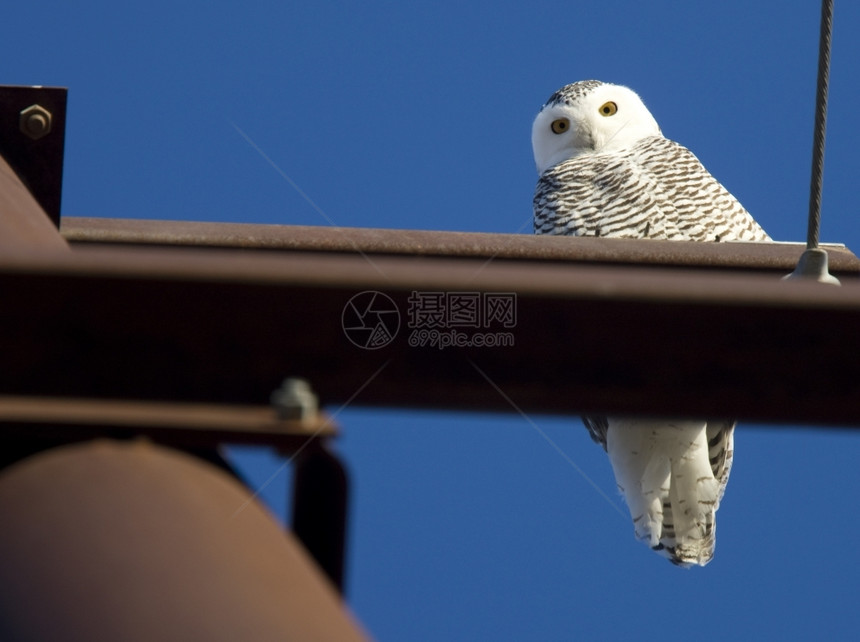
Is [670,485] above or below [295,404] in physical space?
below

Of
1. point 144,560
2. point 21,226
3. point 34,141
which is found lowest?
point 144,560

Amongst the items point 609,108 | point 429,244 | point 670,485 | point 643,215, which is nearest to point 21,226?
point 429,244

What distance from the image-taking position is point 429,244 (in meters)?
3.11

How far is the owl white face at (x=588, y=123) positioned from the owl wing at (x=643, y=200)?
40cm

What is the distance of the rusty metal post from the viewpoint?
140 centimetres

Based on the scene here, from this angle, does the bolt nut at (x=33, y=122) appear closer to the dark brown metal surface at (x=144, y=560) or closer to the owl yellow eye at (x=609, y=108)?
the dark brown metal surface at (x=144, y=560)

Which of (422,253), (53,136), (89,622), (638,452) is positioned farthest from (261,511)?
(638,452)

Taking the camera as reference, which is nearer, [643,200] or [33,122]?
[33,122]

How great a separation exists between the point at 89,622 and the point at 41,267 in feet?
2.05

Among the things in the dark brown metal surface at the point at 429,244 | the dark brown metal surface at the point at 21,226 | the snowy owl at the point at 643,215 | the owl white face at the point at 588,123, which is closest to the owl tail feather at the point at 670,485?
the snowy owl at the point at 643,215

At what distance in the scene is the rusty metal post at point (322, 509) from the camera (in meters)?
1.40

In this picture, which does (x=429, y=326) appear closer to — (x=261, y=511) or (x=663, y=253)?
(x=261, y=511)
